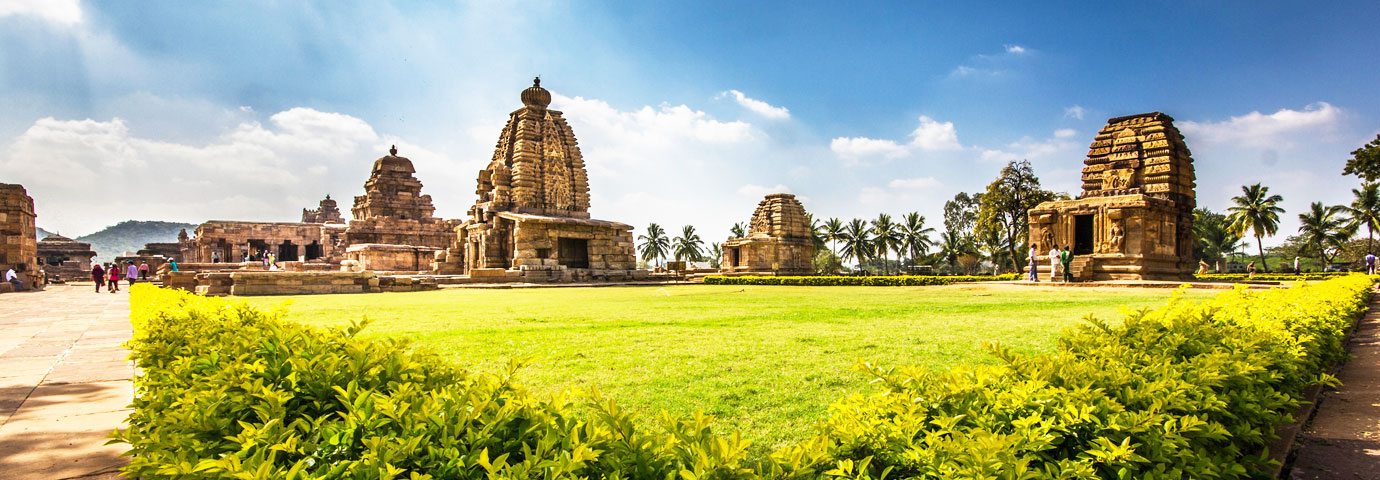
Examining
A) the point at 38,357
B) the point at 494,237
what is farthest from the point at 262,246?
the point at 38,357

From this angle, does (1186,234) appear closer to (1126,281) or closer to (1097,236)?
(1097,236)

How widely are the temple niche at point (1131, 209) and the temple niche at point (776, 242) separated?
48.9 ft

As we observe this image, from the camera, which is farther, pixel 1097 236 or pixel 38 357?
pixel 1097 236

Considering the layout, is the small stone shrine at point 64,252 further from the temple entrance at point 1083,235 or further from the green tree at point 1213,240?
the green tree at point 1213,240

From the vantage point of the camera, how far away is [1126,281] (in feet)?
55.6

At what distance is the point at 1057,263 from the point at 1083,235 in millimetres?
3842

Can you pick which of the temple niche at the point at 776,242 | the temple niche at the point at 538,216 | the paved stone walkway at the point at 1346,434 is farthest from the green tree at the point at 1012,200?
the paved stone walkway at the point at 1346,434

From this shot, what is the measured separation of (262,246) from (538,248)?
2227 centimetres

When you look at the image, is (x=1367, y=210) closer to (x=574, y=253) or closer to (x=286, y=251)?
(x=574, y=253)

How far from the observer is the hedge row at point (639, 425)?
1.43m

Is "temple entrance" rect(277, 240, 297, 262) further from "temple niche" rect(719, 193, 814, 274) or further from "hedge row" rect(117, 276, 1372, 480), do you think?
"hedge row" rect(117, 276, 1372, 480)

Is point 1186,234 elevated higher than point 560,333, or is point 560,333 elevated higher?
point 1186,234

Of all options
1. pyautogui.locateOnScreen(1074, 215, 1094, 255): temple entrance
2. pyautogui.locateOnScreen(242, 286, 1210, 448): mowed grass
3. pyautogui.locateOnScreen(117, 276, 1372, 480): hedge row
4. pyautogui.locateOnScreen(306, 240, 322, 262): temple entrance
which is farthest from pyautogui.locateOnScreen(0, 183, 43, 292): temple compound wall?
pyautogui.locateOnScreen(1074, 215, 1094, 255): temple entrance

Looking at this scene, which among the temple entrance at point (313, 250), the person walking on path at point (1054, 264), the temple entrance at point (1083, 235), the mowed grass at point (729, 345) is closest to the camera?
the mowed grass at point (729, 345)
